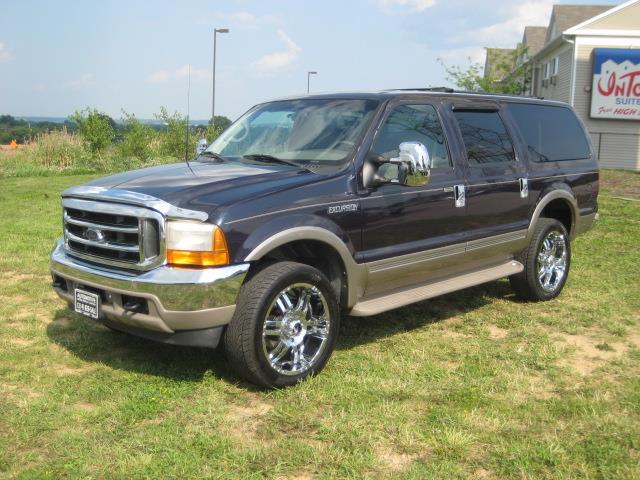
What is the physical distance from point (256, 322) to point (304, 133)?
5.65 ft

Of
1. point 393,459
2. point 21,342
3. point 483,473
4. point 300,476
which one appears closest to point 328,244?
point 393,459

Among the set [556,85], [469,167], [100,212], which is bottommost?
[100,212]

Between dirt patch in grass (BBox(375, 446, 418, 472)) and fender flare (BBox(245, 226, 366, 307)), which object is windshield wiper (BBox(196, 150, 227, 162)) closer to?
fender flare (BBox(245, 226, 366, 307))

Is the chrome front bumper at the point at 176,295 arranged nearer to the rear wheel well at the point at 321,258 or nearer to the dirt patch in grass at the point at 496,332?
the rear wheel well at the point at 321,258

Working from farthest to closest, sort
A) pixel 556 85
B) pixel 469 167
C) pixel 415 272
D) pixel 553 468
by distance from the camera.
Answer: pixel 556 85 < pixel 469 167 < pixel 415 272 < pixel 553 468

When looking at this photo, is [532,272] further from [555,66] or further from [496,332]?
[555,66]

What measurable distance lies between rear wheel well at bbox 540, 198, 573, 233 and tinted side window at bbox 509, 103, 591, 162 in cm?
45

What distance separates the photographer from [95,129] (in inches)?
898

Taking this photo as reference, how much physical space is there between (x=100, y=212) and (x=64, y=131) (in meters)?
21.3

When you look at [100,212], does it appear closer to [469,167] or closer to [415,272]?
[415,272]

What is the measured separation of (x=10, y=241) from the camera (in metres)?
9.10

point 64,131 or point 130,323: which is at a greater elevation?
point 64,131

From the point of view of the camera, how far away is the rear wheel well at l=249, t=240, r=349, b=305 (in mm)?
4562

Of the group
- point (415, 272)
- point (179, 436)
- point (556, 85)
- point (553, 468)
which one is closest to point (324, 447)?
point (179, 436)
